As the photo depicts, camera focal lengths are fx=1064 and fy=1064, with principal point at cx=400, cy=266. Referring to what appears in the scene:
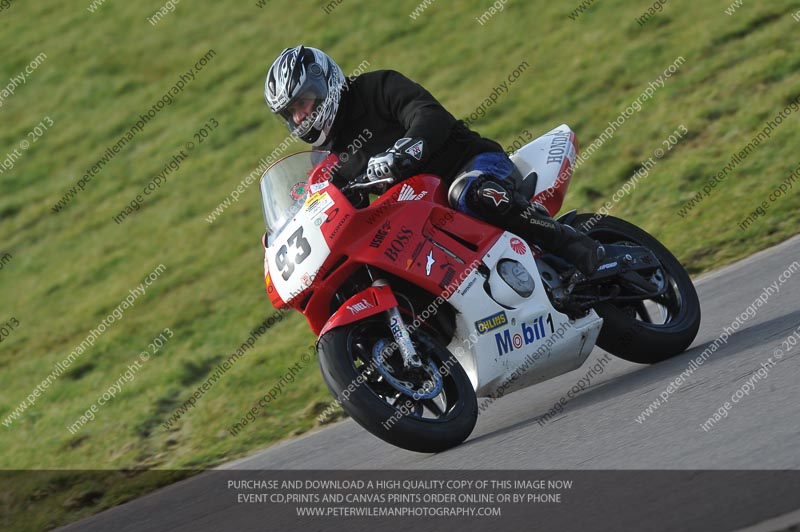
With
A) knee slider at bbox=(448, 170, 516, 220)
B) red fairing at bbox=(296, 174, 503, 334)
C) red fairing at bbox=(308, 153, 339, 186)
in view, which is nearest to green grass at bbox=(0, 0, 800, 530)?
red fairing at bbox=(308, 153, 339, 186)

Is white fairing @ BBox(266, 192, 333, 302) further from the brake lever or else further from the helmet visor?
the helmet visor

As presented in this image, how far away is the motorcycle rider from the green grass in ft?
7.09

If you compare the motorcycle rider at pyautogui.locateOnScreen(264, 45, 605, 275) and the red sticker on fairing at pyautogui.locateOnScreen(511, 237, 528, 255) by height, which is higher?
the motorcycle rider at pyautogui.locateOnScreen(264, 45, 605, 275)

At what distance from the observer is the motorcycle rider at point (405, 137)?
5.44m

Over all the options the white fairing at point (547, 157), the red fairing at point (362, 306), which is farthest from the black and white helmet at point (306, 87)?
the white fairing at point (547, 157)

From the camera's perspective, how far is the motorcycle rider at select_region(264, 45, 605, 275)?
5.44 m

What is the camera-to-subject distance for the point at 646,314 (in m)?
6.29

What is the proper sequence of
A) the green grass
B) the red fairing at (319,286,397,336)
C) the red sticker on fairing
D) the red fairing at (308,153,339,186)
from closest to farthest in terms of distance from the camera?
the red fairing at (319,286,397,336) → the red sticker on fairing → the red fairing at (308,153,339,186) → the green grass

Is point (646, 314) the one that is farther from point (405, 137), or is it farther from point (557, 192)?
point (405, 137)

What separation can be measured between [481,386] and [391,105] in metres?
1.59

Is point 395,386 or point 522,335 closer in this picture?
point 395,386

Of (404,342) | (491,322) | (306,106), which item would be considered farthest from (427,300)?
(306,106)

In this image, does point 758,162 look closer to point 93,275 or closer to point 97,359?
point 97,359

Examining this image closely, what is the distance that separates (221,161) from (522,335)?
1155 centimetres
